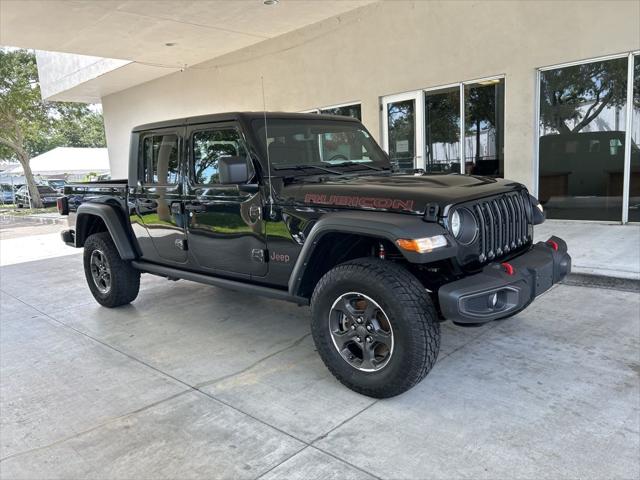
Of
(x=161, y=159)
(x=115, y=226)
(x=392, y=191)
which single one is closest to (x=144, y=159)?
(x=161, y=159)

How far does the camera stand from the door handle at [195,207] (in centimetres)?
414

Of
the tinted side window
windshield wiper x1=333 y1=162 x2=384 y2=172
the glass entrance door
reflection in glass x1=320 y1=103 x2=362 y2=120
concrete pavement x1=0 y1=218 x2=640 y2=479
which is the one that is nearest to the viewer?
concrete pavement x1=0 y1=218 x2=640 y2=479

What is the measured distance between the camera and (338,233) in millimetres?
3213

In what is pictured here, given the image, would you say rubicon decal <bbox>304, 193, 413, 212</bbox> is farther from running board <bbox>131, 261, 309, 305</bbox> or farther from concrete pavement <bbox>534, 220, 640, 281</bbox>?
concrete pavement <bbox>534, 220, 640, 281</bbox>

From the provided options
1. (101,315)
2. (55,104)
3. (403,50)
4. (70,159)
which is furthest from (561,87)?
(70,159)

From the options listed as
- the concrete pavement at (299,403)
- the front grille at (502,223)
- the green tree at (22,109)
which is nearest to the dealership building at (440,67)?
the concrete pavement at (299,403)

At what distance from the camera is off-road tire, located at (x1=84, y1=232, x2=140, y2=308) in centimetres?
515

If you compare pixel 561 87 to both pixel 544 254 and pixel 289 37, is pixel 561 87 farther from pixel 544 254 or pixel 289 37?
pixel 289 37

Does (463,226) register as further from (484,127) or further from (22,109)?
(22,109)

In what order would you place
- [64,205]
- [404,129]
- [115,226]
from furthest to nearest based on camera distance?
[404,129]
[64,205]
[115,226]

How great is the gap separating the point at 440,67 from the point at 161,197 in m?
6.76

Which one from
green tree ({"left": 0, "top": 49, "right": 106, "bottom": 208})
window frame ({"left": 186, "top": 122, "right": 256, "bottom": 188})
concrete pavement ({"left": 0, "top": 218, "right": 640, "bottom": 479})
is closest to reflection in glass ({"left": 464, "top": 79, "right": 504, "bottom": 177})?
concrete pavement ({"left": 0, "top": 218, "right": 640, "bottom": 479})

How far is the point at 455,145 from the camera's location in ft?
31.6

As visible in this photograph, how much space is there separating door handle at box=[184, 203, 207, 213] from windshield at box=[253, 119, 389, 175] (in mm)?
783
